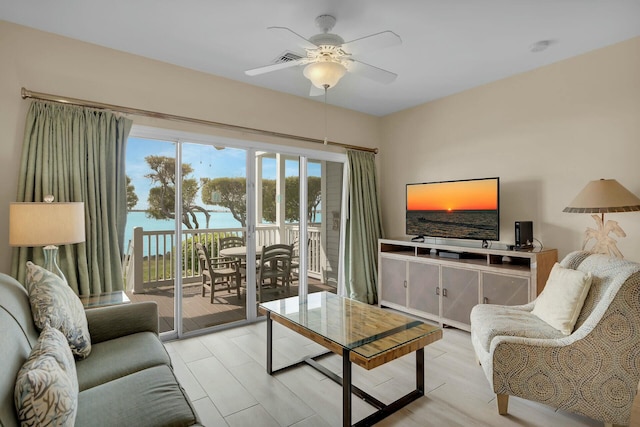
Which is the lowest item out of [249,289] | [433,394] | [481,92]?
[433,394]

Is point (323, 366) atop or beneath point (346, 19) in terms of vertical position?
beneath

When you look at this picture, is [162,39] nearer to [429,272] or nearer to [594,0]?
[594,0]

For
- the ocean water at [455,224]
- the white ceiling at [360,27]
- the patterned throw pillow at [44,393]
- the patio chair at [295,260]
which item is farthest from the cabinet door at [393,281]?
the patterned throw pillow at [44,393]

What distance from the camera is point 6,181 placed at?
2.33 meters

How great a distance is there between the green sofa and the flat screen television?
2.94 metres

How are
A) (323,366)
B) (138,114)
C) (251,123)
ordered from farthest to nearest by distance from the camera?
(251,123)
(138,114)
(323,366)

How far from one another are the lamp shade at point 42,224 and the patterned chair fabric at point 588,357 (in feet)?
8.88

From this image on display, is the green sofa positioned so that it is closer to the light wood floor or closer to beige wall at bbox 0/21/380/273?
the light wood floor

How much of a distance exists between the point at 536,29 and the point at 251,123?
259 cm

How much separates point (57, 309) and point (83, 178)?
127 cm

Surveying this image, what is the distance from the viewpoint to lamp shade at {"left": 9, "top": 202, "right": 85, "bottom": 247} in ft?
6.45

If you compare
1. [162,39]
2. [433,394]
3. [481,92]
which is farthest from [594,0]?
[162,39]

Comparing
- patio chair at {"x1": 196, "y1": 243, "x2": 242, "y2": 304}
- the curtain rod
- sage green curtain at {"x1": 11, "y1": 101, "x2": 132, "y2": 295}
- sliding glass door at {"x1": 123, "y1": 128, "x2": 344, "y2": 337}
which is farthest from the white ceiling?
patio chair at {"x1": 196, "y1": 243, "x2": 242, "y2": 304}

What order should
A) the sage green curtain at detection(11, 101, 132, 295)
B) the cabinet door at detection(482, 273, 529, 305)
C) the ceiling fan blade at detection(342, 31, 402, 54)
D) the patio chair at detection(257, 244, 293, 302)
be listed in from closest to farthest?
the ceiling fan blade at detection(342, 31, 402, 54)
the sage green curtain at detection(11, 101, 132, 295)
the cabinet door at detection(482, 273, 529, 305)
the patio chair at detection(257, 244, 293, 302)
